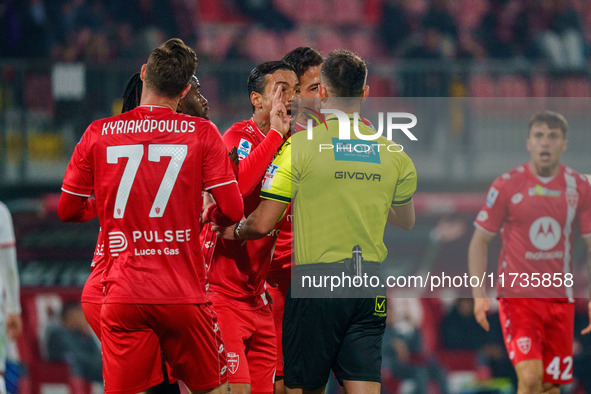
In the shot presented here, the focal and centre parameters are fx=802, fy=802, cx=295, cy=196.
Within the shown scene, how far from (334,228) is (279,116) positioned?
732 mm

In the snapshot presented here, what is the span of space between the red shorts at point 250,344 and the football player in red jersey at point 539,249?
211 centimetres

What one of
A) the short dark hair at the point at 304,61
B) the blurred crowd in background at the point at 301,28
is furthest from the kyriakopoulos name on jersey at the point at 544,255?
the blurred crowd in background at the point at 301,28

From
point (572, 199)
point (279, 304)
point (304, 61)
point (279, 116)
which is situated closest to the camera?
point (279, 116)

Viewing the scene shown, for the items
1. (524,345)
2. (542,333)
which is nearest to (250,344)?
(524,345)

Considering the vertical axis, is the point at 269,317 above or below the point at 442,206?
below

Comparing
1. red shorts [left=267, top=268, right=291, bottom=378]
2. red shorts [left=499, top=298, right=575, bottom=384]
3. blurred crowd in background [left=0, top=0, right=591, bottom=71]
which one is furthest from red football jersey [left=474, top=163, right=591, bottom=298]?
blurred crowd in background [left=0, top=0, right=591, bottom=71]

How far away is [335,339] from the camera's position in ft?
13.8

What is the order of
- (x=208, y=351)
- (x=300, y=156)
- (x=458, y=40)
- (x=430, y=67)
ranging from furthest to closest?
(x=458, y=40), (x=430, y=67), (x=300, y=156), (x=208, y=351)

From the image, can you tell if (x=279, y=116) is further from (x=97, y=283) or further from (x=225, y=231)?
(x=97, y=283)

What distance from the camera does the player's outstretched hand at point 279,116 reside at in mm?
4484

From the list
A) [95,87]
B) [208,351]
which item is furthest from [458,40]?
[208,351]

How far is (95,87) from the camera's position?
34.2 ft

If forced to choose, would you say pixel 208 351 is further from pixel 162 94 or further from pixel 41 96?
pixel 41 96

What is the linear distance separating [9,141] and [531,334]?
22.5 feet
